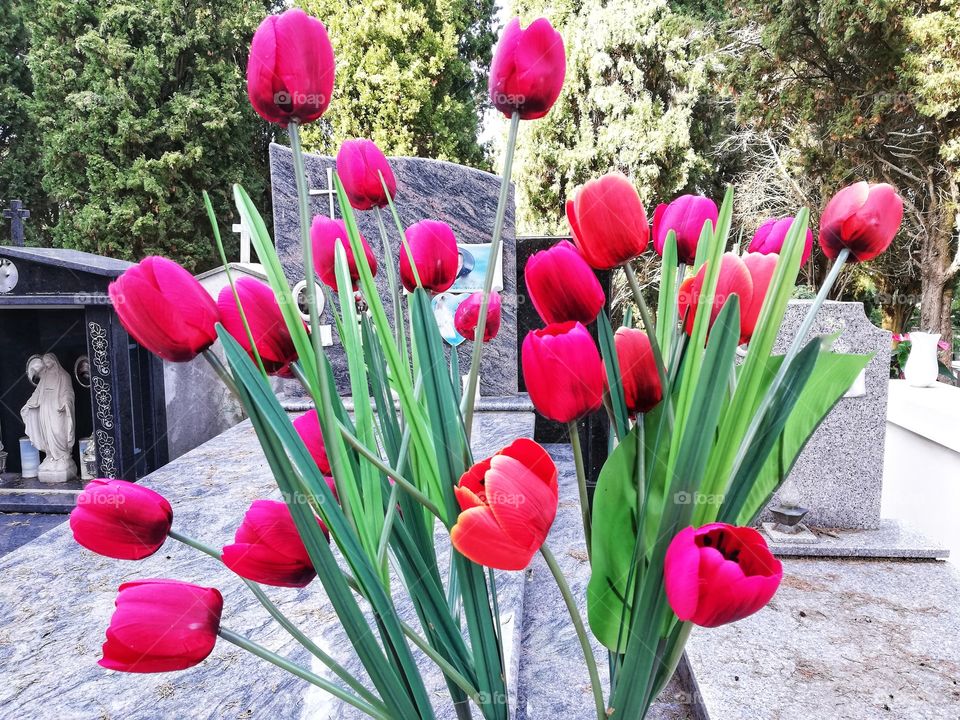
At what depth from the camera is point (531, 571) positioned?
2309 millimetres

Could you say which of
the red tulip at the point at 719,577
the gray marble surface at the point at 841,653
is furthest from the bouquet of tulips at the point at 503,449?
the gray marble surface at the point at 841,653

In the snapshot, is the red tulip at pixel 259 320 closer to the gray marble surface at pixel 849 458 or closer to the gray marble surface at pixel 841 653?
the gray marble surface at pixel 841 653

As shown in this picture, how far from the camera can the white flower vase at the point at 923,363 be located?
3915mm

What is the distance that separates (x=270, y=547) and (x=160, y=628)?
0.07 m

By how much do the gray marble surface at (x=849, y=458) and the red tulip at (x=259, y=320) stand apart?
2.63 m

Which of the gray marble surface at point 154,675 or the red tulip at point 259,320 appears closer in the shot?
the red tulip at point 259,320

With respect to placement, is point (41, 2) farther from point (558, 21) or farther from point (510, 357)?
point (510, 357)

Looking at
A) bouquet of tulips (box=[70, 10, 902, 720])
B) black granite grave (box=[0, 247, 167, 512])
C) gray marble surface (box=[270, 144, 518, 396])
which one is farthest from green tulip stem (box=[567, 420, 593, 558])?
black granite grave (box=[0, 247, 167, 512])

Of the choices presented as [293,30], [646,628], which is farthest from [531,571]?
[293,30]

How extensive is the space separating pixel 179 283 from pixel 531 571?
6.82 feet

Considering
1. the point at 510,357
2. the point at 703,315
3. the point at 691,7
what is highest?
the point at 691,7

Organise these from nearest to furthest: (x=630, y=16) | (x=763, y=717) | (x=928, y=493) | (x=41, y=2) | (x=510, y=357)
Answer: (x=763, y=717) → (x=928, y=493) → (x=510, y=357) → (x=630, y=16) → (x=41, y=2)

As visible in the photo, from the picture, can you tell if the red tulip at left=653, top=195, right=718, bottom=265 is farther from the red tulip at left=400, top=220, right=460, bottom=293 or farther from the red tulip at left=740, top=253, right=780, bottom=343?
the red tulip at left=400, top=220, right=460, bottom=293

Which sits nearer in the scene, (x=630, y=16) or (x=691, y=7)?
(x=630, y=16)
